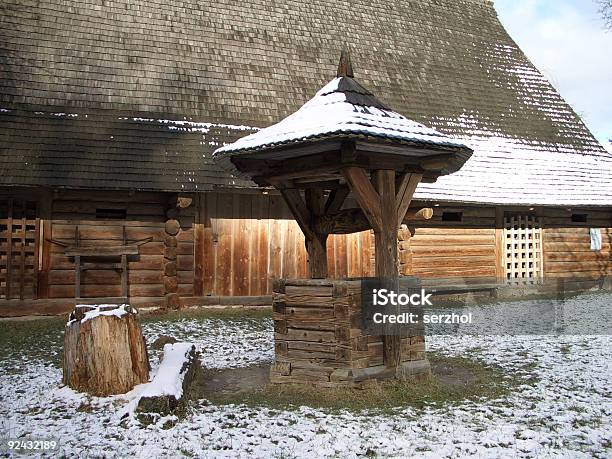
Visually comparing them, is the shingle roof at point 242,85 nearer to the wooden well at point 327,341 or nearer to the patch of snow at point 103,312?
the patch of snow at point 103,312

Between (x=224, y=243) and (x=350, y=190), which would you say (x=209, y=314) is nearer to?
(x=224, y=243)

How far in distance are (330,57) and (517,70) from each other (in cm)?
684

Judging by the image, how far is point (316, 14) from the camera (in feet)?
56.2

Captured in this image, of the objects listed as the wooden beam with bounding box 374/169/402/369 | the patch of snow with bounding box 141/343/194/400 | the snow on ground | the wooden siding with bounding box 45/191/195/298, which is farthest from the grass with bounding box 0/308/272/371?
the wooden beam with bounding box 374/169/402/369

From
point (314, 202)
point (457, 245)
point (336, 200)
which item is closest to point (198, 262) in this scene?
point (314, 202)

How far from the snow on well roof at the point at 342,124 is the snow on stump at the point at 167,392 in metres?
2.38

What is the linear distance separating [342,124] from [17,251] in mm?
8646

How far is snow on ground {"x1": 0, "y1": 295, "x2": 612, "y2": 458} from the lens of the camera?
4.47 metres

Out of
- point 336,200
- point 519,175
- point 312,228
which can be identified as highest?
point 519,175

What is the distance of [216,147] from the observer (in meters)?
13.0

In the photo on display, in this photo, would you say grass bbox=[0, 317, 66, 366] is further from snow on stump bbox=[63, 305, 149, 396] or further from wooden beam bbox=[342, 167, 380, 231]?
wooden beam bbox=[342, 167, 380, 231]

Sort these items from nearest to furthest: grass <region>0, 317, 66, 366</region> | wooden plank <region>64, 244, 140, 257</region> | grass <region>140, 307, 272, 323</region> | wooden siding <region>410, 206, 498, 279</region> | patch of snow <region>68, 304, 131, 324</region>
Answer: patch of snow <region>68, 304, 131, 324</region> → grass <region>0, 317, 66, 366</region> → grass <region>140, 307, 272, 323</region> → wooden plank <region>64, 244, 140, 257</region> → wooden siding <region>410, 206, 498, 279</region>

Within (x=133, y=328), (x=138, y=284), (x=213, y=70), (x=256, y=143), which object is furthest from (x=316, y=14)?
(x=133, y=328)

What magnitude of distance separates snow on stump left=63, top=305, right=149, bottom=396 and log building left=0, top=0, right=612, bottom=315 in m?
6.17
